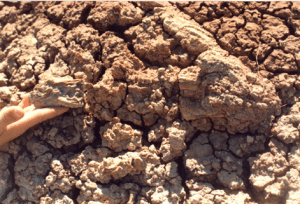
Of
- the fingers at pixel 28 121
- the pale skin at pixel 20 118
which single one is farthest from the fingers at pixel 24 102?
the fingers at pixel 28 121

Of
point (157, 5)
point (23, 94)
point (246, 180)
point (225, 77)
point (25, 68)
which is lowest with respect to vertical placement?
point (246, 180)

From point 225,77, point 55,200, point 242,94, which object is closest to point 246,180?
point 242,94

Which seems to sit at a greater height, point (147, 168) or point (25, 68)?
point (25, 68)

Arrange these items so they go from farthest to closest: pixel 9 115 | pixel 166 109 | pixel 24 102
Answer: pixel 24 102
pixel 166 109
pixel 9 115

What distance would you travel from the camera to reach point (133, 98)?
263 cm

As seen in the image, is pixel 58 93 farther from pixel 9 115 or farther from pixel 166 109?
pixel 166 109

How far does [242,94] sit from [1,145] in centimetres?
235

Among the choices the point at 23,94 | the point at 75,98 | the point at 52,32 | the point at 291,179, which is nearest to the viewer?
the point at 291,179

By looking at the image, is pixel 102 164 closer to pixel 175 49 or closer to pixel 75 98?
pixel 75 98

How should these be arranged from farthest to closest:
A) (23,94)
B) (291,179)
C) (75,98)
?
(23,94), (75,98), (291,179)

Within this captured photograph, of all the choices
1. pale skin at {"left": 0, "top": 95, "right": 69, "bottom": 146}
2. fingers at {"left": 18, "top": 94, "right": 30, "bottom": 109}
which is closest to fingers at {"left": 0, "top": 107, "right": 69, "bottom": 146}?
pale skin at {"left": 0, "top": 95, "right": 69, "bottom": 146}

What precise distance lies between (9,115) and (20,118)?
107mm

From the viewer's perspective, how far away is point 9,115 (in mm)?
2465

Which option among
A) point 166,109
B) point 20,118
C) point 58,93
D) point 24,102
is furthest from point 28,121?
point 166,109
